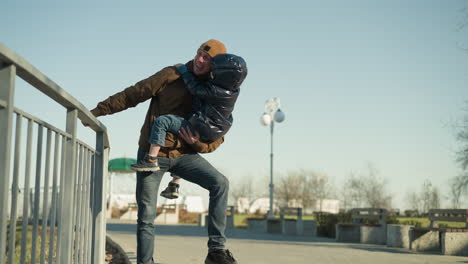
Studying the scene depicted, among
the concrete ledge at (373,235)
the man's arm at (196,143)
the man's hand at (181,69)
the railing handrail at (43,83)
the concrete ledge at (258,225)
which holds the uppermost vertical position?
the man's hand at (181,69)

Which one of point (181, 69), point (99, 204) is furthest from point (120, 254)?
point (181, 69)

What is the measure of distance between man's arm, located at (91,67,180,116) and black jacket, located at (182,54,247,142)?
150 millimetres

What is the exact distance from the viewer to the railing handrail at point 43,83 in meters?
2.15

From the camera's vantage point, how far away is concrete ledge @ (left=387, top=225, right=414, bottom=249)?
40.3 feet

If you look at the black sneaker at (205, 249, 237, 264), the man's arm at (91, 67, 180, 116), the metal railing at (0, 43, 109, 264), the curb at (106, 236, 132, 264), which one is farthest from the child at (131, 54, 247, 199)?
the curb at (106, 236, 132, 264)

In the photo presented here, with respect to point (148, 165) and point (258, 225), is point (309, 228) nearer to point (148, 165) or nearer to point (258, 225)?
point (258, 225)

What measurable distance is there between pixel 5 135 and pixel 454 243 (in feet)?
32.9

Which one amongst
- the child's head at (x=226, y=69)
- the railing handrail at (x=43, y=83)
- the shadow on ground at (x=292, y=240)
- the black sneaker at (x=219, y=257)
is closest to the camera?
the railing handrail at (x=43, y=83)

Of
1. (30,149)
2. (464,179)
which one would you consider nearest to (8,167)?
(30,149)

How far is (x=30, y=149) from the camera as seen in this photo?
8.55 feet

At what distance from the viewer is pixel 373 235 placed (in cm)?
1459

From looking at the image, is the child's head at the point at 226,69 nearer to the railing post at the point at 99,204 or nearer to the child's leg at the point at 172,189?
the child's leg at the point at 172,189

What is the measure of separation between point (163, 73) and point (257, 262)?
179 inches

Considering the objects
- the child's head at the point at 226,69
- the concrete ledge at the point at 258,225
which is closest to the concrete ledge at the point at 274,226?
the concrete ledge at the point at 258,225
